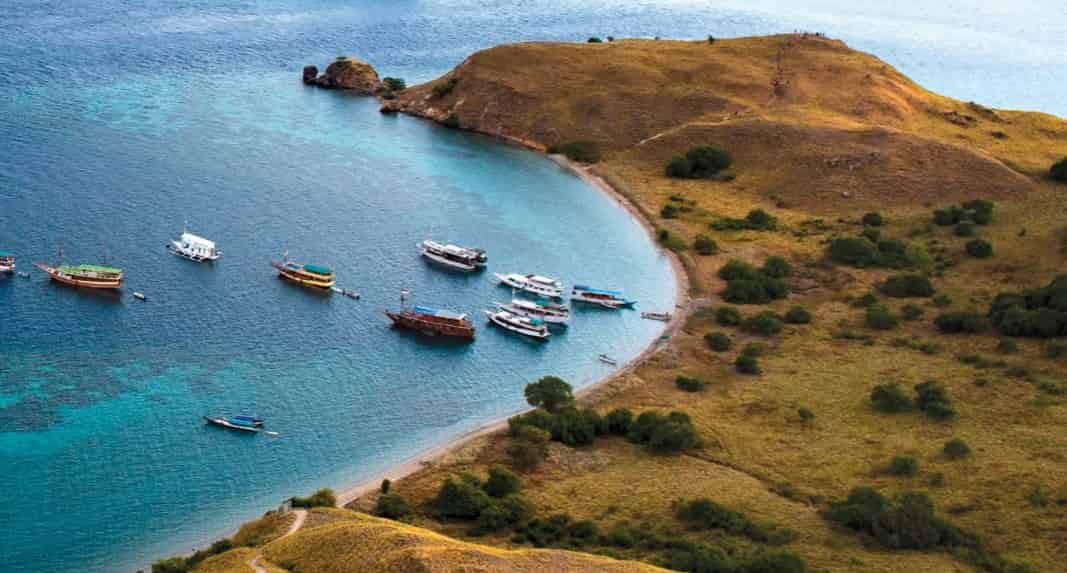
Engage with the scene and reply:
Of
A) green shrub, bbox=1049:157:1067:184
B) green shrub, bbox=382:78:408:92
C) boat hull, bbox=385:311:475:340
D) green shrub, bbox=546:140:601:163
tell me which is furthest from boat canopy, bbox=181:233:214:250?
green shrub, bbox=1049:157:1067:184

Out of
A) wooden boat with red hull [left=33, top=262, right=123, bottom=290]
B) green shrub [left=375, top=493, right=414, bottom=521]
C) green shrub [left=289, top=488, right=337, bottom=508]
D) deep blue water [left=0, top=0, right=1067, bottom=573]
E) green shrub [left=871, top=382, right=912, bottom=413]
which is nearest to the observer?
green shrub [left=375, top=493, right=414, bottom=521]

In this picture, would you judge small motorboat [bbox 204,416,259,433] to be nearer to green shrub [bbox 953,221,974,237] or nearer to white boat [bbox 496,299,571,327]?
white boat [bbox 496,299,571,327]

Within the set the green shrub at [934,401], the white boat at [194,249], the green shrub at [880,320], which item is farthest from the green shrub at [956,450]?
the white boat at [194,249]

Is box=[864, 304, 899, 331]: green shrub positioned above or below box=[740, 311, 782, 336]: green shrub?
above

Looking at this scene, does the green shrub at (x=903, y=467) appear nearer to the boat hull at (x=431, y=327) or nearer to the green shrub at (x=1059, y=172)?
the boat hull at (x=431, y=327)

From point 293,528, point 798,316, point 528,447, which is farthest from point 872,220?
point 293,528

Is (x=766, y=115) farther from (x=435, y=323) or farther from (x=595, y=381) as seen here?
(x=595, y=381)
